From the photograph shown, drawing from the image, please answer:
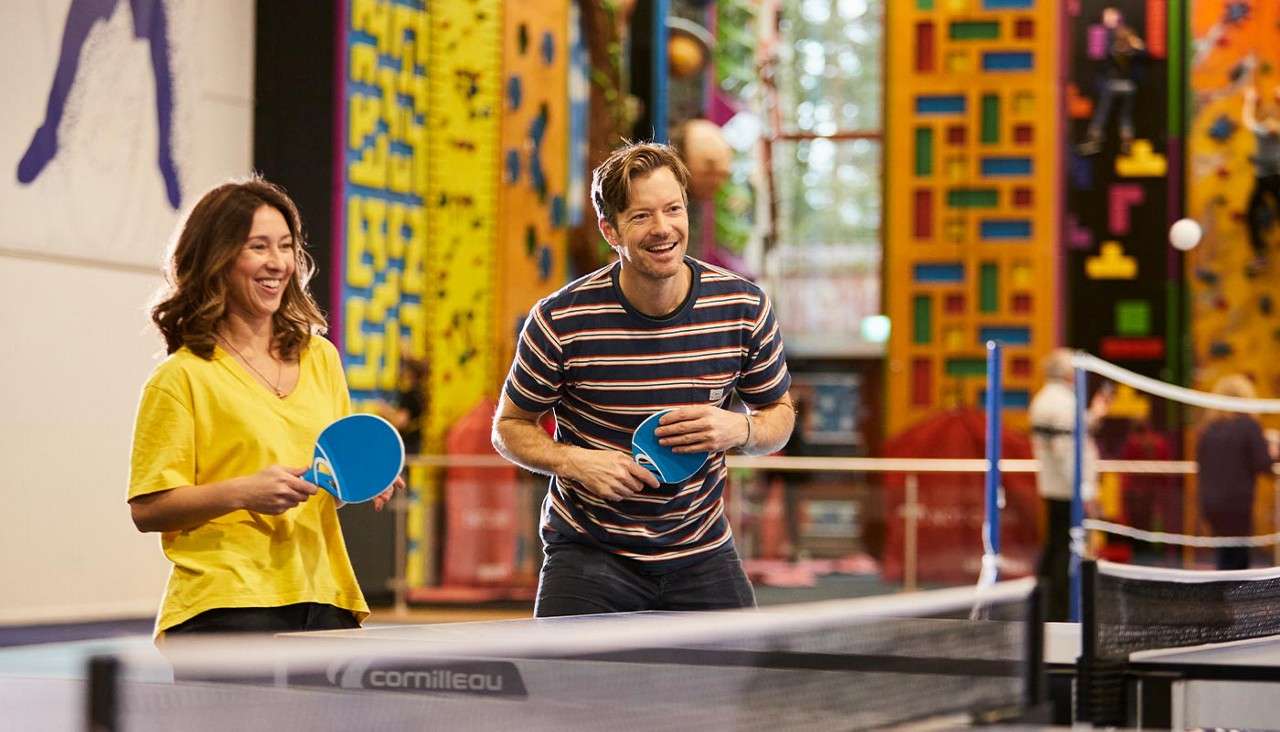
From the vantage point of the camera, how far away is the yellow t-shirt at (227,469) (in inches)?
129

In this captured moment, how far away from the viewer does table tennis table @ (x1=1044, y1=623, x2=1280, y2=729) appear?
10.7ft

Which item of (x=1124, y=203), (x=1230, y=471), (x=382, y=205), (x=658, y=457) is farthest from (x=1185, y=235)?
(x=658, y=457)

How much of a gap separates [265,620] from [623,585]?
88 cm

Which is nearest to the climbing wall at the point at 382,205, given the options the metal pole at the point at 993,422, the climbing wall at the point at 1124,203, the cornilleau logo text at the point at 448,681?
the metal pole at the point at 993,422

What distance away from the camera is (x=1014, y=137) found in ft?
50.6

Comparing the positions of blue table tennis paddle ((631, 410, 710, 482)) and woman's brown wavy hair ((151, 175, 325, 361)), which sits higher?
woman's brown wavy hair ((151, 175, 325, 361))

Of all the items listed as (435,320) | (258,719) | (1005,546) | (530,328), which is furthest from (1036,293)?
(258,719)

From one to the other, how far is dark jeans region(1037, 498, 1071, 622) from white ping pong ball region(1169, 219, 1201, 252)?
516 centimetres

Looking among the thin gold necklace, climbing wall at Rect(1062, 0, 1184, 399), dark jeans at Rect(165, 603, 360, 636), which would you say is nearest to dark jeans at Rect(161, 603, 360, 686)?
dark jeans at Rect(165, 603, 360, 636)

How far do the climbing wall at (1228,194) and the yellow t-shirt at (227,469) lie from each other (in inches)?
515

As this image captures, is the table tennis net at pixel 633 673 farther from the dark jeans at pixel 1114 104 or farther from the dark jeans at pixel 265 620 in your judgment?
the dark jeans at pixel 1114 104

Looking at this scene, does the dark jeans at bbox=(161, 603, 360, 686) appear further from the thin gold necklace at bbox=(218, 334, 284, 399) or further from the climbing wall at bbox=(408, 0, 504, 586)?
the climbing wall at bbox=(408, 0, 504, 586)

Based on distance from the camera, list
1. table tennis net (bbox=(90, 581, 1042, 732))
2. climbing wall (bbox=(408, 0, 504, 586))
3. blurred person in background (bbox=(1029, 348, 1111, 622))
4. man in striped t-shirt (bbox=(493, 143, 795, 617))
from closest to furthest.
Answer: table tennis net (bbox=(90, 581, 1042, 732)) < man in striped t-shirt (bbox=(493, 143, 795, 617)) < blurred person in background (bbox=(1029, 348, 1111, 622)) < climbing wall (bbox=(408, 0, 504, 586))

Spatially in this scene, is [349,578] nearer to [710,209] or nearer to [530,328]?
[530,328]
